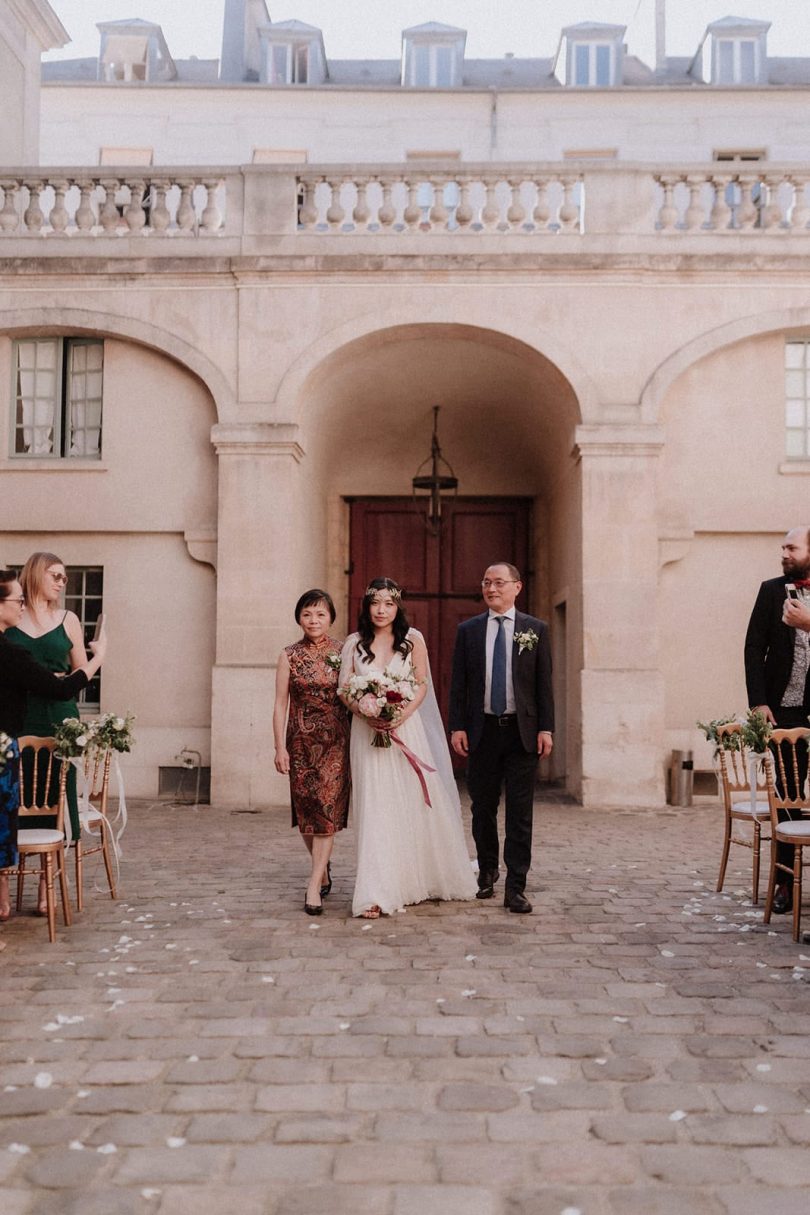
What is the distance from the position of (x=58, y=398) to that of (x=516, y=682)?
869 cm

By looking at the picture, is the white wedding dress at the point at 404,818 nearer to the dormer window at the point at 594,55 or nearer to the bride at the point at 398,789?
the bride at the point at 398,789

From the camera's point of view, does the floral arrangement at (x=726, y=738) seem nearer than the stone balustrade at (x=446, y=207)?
Yes

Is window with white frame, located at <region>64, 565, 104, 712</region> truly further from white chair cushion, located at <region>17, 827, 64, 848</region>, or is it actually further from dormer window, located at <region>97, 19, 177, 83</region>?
dormer window, located at <region>97, 19, 177, 83</region>

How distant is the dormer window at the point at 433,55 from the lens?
25.8 m

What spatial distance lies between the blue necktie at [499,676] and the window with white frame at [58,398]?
26.0ft

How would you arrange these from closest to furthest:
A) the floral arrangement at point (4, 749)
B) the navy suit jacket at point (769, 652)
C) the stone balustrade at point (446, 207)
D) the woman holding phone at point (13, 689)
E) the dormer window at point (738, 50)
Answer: the floral arrangement at point (4, 749), the woman holding phone at point (13, 689), the navy suit jacket at point (769, 652), the stone balustrade at point (446, 207), the dormer window at point (738, 50)

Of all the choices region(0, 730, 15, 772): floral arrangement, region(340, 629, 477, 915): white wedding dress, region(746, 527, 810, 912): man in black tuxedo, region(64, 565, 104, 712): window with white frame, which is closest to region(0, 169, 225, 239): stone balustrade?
region(64, 565, 104, 712): window with white frame

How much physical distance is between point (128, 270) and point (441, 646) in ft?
23.1

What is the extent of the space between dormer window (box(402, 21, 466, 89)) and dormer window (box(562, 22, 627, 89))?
8.84ft

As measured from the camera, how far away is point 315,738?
6.52 m

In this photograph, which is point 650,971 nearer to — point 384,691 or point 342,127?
point 384,691

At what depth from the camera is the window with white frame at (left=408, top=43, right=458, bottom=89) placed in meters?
25.8

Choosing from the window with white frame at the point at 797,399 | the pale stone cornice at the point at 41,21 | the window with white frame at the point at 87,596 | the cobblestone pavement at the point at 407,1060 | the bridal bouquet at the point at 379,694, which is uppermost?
the pale stone cornice at the point at 41,21

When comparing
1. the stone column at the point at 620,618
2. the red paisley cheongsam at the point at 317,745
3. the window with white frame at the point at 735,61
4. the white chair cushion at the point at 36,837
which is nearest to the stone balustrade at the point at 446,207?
the stone column at the point at 620,618
